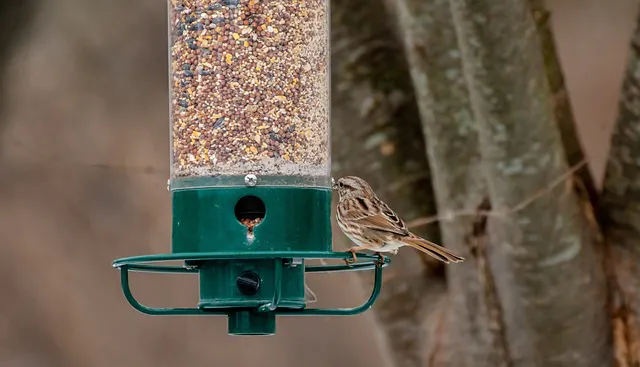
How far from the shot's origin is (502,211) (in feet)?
26.1

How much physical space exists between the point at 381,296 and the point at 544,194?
1.15 meters

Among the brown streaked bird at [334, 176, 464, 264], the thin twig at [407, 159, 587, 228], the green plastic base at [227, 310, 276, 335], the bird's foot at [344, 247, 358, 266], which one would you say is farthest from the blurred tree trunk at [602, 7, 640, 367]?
the green plastic base at [227, 310, 276, 335]

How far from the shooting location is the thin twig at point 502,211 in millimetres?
7879

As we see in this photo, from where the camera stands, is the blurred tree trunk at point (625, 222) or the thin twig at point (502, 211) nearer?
the thin twig at point (502, 211)

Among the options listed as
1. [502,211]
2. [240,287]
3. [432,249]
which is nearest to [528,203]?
[502,211]

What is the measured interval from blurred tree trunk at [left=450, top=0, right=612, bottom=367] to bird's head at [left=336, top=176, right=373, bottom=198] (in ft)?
2.18

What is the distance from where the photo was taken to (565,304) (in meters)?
7.99

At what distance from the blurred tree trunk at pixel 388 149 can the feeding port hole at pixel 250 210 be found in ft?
5.28

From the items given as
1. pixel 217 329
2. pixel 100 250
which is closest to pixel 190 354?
A: pixel 217 329

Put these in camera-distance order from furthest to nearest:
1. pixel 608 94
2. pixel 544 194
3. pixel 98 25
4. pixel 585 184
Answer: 1. pixel 98 25
2. pixel 608 94
3. pixel 585 184
4. pixel 544 194

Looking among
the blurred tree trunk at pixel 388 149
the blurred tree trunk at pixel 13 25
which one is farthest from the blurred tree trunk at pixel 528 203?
the blurred tree trunk at pixel 13 25

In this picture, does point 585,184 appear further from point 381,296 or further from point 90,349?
point 90,349

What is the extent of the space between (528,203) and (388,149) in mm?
1000

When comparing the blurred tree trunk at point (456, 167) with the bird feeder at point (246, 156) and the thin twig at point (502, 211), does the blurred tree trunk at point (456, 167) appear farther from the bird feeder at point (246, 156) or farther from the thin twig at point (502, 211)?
the bird feeder at point (246, 156)
